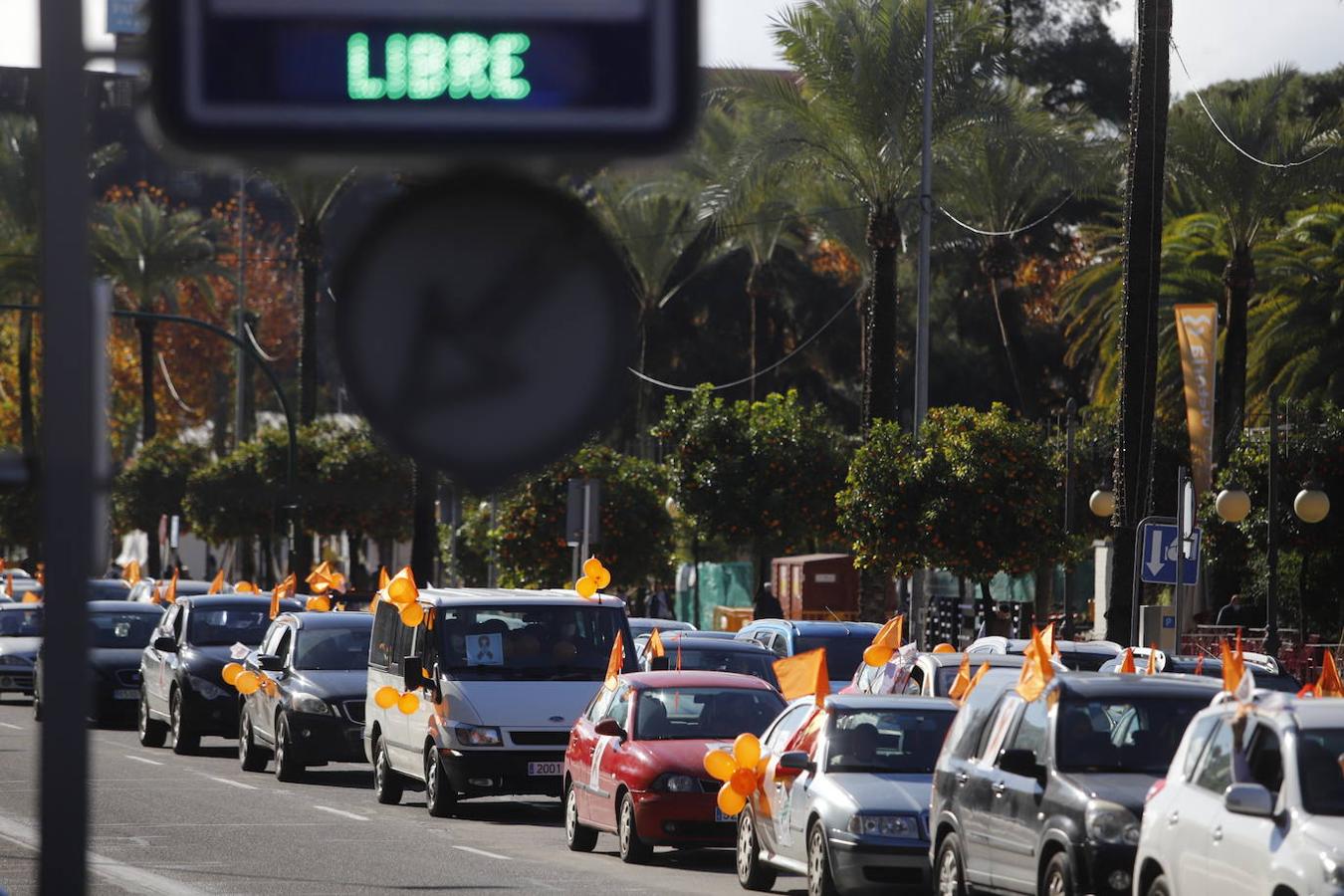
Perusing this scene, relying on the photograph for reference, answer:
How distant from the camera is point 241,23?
12.2 feet

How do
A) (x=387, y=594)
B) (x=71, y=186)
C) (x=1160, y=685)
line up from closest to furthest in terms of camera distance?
(x=71, y=186) < (x=1160, y=685) < (x=387, y=594)

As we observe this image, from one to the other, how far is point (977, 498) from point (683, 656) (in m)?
11.9

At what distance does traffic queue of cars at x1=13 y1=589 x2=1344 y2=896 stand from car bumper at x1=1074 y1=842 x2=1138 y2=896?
11mm

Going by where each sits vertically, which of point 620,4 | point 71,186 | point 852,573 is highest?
point 620,4

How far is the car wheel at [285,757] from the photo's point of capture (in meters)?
24.3

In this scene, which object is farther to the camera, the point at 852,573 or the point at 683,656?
the point at 852,573

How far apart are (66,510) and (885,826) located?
11.1 meters

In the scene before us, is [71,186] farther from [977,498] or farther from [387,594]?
[977,498]

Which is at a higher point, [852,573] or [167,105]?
[167,105]

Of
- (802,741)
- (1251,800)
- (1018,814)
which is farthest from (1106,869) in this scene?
(802,741)

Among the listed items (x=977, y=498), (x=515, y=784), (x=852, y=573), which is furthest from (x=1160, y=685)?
(x=852, y=573)

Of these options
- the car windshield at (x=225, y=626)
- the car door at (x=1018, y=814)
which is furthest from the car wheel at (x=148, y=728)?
the car door at (x=1018, y=814)

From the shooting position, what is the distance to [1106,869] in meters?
12.3

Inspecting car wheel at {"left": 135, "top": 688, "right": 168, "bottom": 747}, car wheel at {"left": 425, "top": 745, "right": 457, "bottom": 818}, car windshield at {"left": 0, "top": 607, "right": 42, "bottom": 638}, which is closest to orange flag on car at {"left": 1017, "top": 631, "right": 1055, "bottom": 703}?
car wheel at {"left": 425, "top": 745, "right": 457, "bottom": 818}
